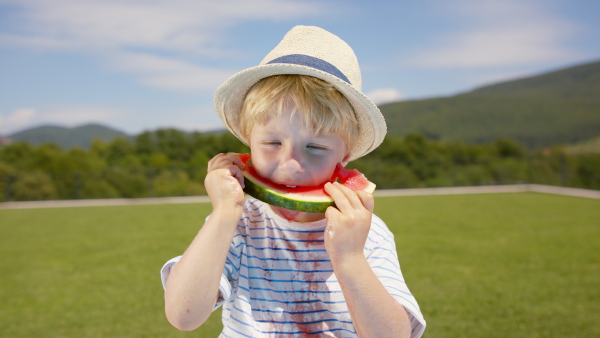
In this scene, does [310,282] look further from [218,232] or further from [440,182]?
[440,182]

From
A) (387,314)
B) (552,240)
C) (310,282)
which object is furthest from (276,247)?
(552,240)

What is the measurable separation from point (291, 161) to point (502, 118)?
4426 inches

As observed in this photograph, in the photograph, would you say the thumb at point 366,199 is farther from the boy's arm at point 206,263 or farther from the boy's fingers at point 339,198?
the boy's arm at point 206,263

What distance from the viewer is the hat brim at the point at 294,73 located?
1.68 m

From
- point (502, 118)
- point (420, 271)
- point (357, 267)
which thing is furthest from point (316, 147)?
point (502, 118)

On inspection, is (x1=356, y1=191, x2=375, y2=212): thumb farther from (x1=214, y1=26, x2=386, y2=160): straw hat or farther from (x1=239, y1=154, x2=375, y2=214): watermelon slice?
(x1=214, y1=26, x2=386, y2=160): straw hat

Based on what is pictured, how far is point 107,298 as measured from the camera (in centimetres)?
680

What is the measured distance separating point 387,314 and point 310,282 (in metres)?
0.38

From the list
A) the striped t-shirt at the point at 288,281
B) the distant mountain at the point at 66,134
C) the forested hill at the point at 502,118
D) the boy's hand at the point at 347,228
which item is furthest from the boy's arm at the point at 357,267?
the distant mountain at the point at 66,134

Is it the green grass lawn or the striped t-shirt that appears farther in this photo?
the green grass lawn

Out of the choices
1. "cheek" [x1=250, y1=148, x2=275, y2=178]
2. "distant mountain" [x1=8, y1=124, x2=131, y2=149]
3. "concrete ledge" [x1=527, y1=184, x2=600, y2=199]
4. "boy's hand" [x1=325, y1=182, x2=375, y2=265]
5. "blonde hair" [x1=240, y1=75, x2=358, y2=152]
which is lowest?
"distant mountain" [x1=8, y1=124, x2=131, y2=149]

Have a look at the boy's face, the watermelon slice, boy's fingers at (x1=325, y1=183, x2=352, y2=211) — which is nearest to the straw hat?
the boy's face

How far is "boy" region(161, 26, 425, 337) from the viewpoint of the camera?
4.97 ft

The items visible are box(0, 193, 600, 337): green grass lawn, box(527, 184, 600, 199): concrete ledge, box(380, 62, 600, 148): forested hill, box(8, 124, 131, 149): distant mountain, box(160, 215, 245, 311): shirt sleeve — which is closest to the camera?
box(160, 215, 245, 311): shirt sleeve
